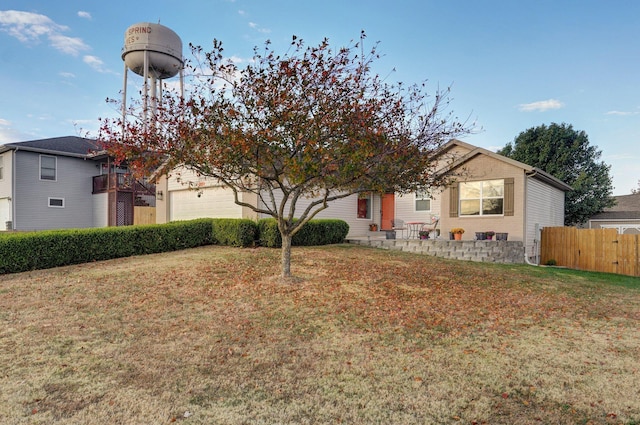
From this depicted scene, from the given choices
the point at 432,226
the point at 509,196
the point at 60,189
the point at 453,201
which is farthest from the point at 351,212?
the point at 60,189

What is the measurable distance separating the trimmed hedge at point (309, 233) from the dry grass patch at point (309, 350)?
392 centimetres

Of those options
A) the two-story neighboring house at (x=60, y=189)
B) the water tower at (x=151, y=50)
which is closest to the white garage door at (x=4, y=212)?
the two-story neighboring house at (x=60, y=189)

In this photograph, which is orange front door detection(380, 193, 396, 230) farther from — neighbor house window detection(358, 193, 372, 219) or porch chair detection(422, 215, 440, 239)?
porch chair detection(422, 215, 440, 239)

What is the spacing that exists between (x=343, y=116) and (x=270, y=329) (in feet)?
11.3

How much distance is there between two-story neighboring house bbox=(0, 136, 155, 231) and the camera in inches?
811

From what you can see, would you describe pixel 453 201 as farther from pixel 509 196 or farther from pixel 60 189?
pixel 60 189

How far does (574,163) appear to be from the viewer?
22.5 m

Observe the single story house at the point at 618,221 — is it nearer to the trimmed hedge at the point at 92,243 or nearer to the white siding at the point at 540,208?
the white siding at the point at 540,208

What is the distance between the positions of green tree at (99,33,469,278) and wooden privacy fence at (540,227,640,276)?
1106 centimetres

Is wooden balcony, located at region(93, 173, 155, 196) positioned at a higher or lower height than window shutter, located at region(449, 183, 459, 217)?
higher

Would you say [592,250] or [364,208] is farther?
[364,208]

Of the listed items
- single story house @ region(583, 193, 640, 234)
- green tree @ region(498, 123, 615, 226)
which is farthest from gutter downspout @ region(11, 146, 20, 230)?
single story house @ region(583, 193, 640, 234)

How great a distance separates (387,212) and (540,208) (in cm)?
709

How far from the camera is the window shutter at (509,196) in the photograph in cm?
1376
